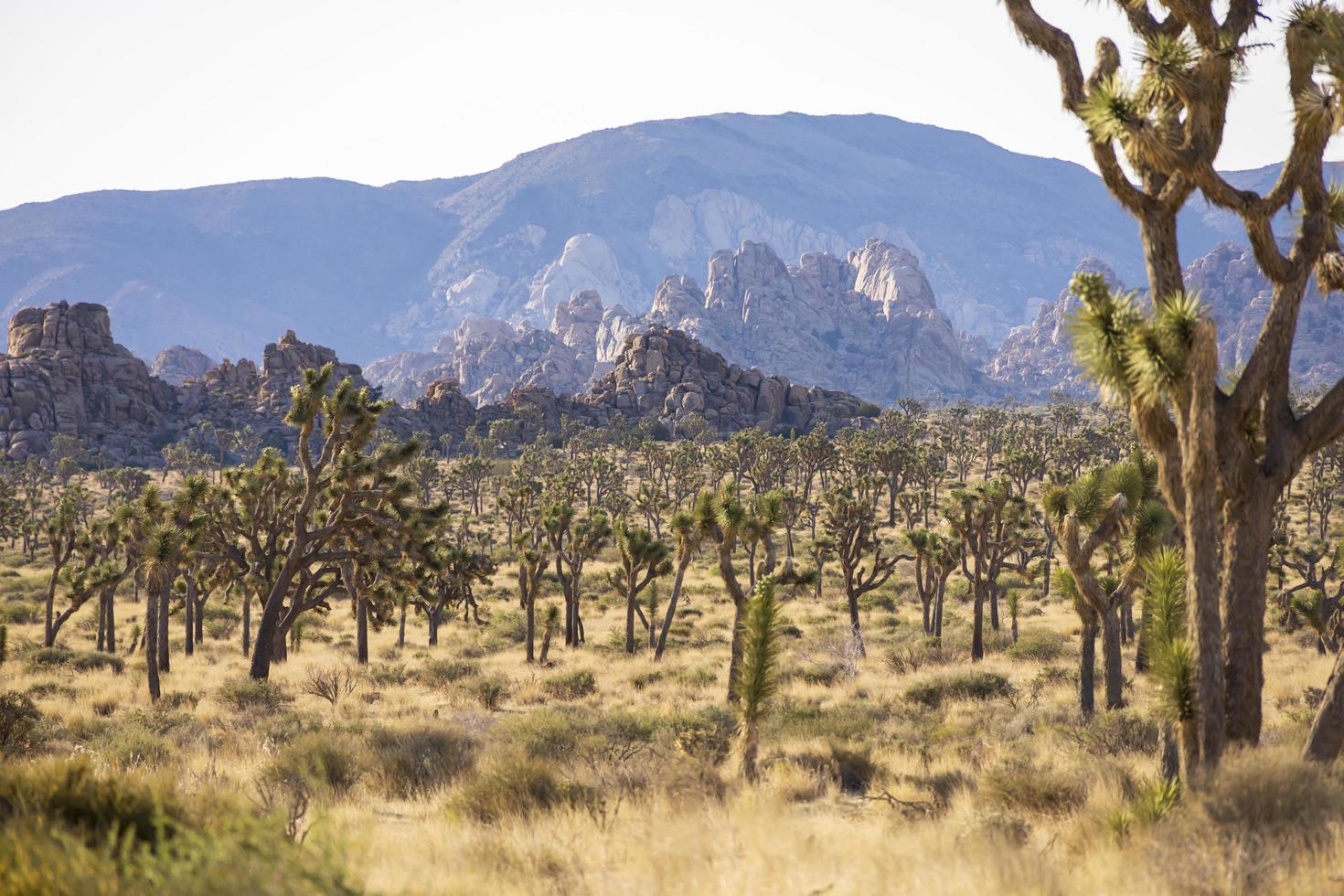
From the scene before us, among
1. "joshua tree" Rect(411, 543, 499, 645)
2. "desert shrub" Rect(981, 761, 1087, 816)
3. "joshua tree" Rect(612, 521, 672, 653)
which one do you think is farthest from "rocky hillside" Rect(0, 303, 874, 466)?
"desert shrub" Rect(981, 761, 1087, 816)

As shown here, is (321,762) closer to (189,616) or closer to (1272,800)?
(1272,800)

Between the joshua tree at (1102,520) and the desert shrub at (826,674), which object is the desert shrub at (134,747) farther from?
the desert shrub at (826,674)

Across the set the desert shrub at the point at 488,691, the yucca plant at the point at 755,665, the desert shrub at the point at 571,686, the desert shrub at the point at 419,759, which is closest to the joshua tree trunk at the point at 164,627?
the desert shrub at the point at 488,691

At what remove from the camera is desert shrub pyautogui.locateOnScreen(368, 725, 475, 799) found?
1070cm

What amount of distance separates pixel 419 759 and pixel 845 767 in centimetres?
587

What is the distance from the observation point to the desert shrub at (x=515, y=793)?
28.9ft

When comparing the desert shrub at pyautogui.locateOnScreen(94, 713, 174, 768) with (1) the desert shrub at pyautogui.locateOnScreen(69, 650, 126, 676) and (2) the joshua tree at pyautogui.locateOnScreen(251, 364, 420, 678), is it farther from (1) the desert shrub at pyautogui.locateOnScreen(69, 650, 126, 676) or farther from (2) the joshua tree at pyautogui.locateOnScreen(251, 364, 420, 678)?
(1) the desert shrub at pyautogui.locateOnScreen(69, 650, 126, 676)

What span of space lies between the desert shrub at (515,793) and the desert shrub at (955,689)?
11337 mm

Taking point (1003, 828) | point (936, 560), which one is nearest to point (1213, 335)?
point (1003, 828)

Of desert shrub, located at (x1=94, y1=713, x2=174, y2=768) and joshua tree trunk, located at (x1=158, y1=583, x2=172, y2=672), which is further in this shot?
joshua tree trunk, located at (x1=158, y1=583, x2=172, y2=672)

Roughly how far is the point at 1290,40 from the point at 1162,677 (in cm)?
689

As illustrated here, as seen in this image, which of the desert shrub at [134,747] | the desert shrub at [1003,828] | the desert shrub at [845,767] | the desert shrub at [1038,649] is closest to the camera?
the desert shrub at [1003,828]

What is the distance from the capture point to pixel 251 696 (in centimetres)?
1878

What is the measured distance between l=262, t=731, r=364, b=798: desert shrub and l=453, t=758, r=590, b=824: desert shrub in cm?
205
